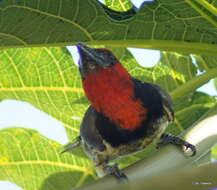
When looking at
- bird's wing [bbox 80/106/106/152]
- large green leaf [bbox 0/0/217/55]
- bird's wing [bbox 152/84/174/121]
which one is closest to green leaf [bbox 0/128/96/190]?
bird's wing [bbox 80/106/106/152]

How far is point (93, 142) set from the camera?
2182mm

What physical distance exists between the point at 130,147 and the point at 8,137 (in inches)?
35.8

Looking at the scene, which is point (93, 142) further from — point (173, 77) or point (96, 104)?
point (173, 77)

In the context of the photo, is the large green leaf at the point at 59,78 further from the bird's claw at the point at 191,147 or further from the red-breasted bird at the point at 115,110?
the bird's claw at the point at 191,147

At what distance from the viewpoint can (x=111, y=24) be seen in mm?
1887

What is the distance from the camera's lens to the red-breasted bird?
75.5 inches

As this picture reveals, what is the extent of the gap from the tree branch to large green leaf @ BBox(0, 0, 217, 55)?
491 millimetres

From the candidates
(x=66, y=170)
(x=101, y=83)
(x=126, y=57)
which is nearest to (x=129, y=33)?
(x=101, y=83)

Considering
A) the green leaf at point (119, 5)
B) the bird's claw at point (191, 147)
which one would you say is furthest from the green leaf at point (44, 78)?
the bird's claw at point (191, 147)

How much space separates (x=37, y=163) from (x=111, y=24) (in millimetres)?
1256

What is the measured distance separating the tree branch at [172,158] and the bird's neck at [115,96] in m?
0.50

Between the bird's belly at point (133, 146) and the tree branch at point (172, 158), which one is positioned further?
the bird's belly at point (133, 146)

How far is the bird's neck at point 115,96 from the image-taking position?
6.23 ft

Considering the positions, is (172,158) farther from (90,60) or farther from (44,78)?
(44,78)
